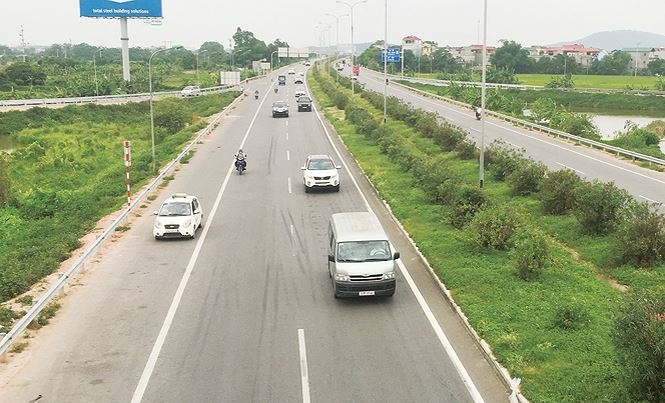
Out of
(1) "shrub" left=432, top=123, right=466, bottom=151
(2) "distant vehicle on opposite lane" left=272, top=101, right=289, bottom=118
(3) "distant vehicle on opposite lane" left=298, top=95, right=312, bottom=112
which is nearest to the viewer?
(1) "shrub" left=432, top=123, right=466, bottom=151

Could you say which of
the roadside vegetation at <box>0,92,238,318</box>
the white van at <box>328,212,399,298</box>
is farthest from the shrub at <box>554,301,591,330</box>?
the roadside vegetation at <box>0,92,238,318</box>

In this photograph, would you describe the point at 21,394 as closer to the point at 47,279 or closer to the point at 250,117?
the point at 47,279

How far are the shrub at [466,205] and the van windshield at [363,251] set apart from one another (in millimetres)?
6708

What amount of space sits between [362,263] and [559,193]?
36.1 ft

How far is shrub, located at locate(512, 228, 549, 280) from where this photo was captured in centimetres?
1723

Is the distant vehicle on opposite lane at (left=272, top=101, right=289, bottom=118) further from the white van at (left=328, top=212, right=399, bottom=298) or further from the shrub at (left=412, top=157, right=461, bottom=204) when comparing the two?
the white van at (left=328, top=212, right=399, bottom=298)

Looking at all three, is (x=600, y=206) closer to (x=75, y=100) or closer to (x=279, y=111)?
(x=279, y=111)

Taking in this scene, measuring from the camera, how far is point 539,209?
25.4m

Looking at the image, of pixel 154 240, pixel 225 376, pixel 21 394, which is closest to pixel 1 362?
pixel 21 394

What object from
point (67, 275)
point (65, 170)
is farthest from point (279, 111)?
point (67, 275)

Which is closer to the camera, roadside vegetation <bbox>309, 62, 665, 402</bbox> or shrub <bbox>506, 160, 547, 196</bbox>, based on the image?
roadside vegetation <bbox>309, 62, 665, 402</bbox>

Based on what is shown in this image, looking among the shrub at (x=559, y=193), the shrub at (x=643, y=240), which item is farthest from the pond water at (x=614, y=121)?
the shrub at (x=643, y=240)

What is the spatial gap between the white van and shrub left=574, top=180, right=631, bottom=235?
25.1 ft

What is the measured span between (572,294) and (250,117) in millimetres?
55008
